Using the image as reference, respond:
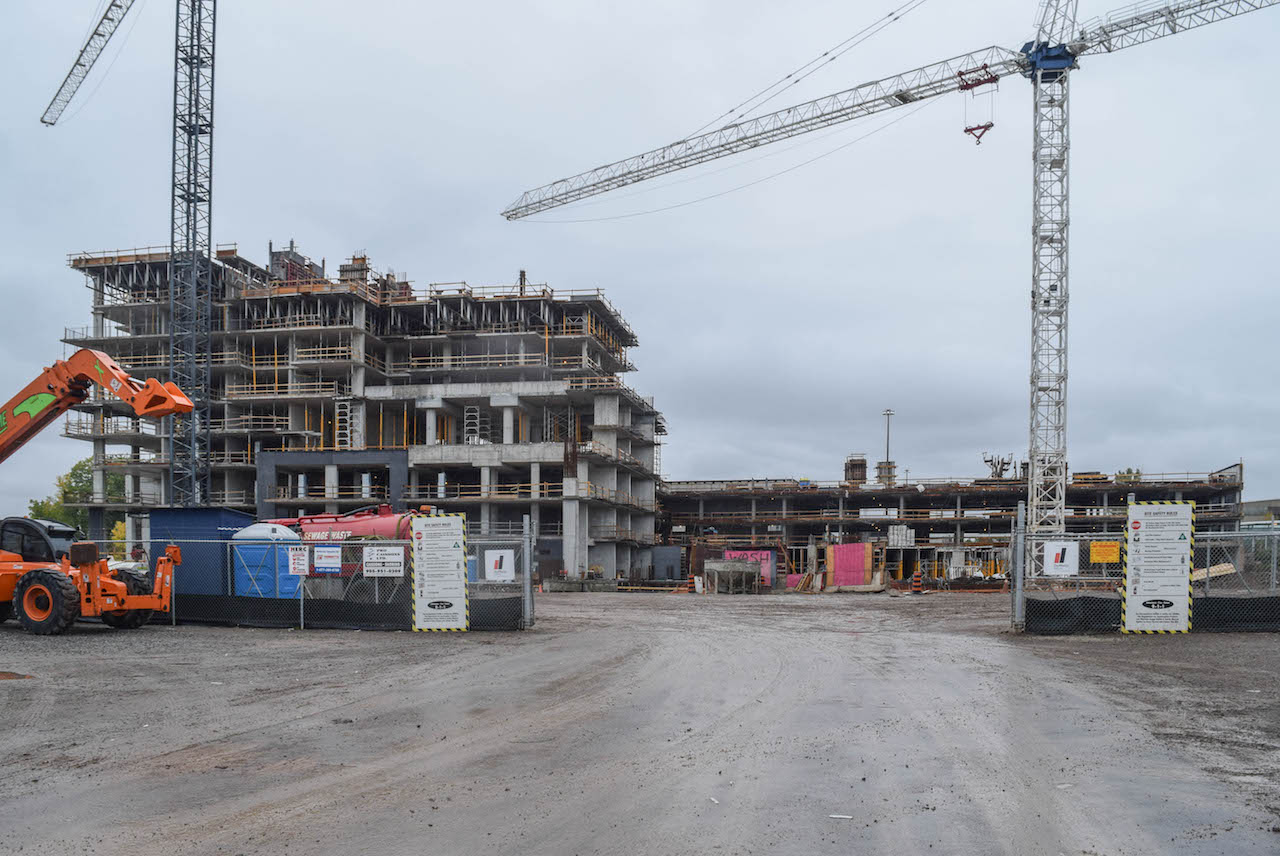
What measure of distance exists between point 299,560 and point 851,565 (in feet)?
123

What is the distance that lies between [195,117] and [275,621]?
190 feet

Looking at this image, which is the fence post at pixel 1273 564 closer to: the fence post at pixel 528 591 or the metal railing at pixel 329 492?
the fence post at pixel 528 591

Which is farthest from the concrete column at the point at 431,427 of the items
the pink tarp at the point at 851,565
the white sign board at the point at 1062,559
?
the white sign board at the point at 1062,559

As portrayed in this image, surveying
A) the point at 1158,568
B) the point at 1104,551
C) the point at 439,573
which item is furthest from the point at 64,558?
the point at 1158,568

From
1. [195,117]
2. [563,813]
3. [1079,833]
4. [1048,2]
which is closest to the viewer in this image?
[1079,833]

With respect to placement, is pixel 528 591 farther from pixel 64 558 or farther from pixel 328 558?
pixel 64 558

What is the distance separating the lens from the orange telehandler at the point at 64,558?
19266mm

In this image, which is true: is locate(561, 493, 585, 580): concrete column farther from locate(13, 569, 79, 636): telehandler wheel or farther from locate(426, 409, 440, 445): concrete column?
locate(13, 569, 79, 636): telehandler wheel

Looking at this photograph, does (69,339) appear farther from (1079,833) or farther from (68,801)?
(1079,833)

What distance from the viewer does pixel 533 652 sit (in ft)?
56.7

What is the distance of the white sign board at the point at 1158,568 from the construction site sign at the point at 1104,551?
1.77ft

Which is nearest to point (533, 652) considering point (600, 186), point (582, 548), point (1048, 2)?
point (582, 548)

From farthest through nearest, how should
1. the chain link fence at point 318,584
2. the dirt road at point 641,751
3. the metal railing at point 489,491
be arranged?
the metal railing at point 489,491 < the chain link fence at point 318,584 < the dirt road at point 641,751

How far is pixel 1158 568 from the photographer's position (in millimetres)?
19609
